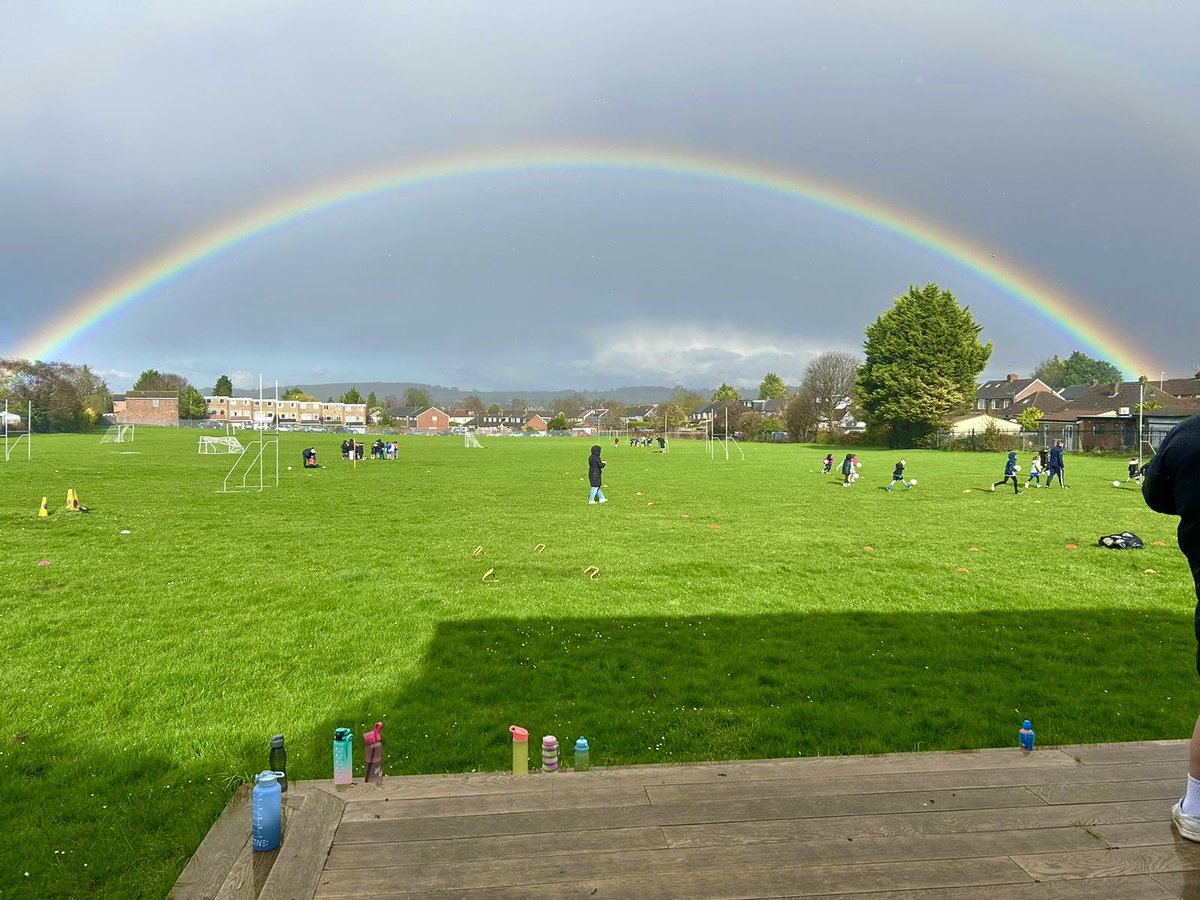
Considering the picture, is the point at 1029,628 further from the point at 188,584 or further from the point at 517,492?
the point at 517,492

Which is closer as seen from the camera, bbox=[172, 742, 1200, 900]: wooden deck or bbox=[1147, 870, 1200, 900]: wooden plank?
bbox=[1147, 870, 1200, 900]: wooden plank

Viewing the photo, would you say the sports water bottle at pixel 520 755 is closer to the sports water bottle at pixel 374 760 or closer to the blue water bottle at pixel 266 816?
the sports water bottle at pixel 374 760

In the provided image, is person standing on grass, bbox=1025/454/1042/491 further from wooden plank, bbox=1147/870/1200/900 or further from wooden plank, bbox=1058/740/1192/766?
wooden plank, bbox=1147/870/1200/900

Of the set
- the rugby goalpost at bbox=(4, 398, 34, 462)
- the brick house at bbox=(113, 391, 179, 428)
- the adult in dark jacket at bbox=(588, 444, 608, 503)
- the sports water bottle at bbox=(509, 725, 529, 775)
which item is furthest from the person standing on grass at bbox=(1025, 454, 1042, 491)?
the brick house at bbox=(113, 391, 179, 428)

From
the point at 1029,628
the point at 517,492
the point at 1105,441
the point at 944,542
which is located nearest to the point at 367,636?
the point at 1029,628

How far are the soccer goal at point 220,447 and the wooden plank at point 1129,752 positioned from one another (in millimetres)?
55339

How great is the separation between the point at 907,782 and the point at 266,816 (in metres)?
3.40

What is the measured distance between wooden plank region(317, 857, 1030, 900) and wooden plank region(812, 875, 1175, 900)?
1.6 inches

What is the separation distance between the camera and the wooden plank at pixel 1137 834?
11.5ft

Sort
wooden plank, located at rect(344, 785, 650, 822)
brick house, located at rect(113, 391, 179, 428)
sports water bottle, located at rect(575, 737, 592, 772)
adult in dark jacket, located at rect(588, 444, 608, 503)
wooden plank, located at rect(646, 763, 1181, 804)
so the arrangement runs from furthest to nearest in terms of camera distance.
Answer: brick house, located at rect(113, 391, 179, 428)
adult in dark jacket, located at rect(588, 444, 608, 503)
sports water bottle, located at rect(575, 737, 592, 772)
wooden plank, located at rect(646, 763, 1181, 804)
wooden plank, located at rect(344, 785, 650, 822)

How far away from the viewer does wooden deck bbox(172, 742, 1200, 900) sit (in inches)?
127

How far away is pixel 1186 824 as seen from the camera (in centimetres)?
355

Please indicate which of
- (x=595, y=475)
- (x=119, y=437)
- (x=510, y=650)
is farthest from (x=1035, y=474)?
(x=119, y=437)

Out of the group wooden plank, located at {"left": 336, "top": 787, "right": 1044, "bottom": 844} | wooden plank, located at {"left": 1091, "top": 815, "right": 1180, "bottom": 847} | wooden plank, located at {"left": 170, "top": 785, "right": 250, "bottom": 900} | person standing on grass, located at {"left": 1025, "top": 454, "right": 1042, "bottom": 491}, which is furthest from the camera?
person standing on grass, located at {"left": 1025, "top": 454, "right": 1042, "bottom": 491}
